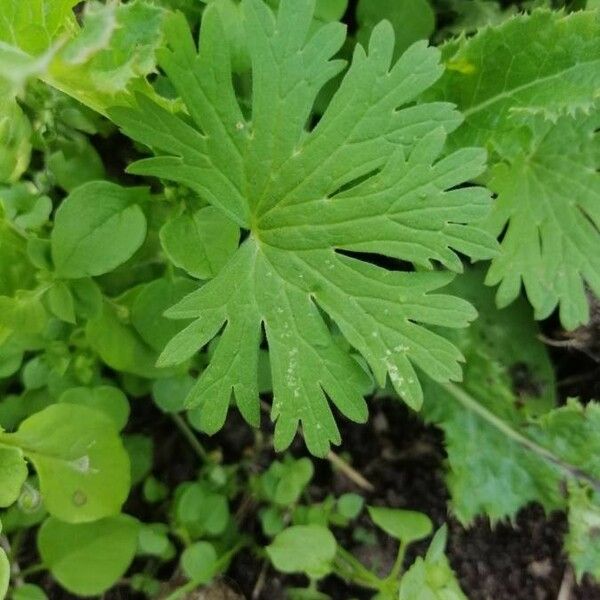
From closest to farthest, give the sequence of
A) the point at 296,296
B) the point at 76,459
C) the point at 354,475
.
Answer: the point at 296,296, the point at 76,459, the point at 354,475

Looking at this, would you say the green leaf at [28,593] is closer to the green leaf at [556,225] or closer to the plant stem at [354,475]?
the plant stem at [354,475]

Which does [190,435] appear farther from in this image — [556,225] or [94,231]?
[556,225]

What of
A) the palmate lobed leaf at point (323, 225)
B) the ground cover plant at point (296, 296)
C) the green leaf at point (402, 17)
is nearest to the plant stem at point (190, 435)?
the ground cover plant at point (296, 296)

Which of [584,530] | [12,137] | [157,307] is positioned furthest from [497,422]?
[12,137]

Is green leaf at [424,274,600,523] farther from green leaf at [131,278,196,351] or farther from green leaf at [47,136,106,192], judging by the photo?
green leaf at [47,136,106,192]

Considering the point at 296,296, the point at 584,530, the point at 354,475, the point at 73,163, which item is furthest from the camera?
the point at 354,475

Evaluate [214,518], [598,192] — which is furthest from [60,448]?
[598,192]

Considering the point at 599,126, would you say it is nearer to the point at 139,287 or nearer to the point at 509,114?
the point at 509,114
